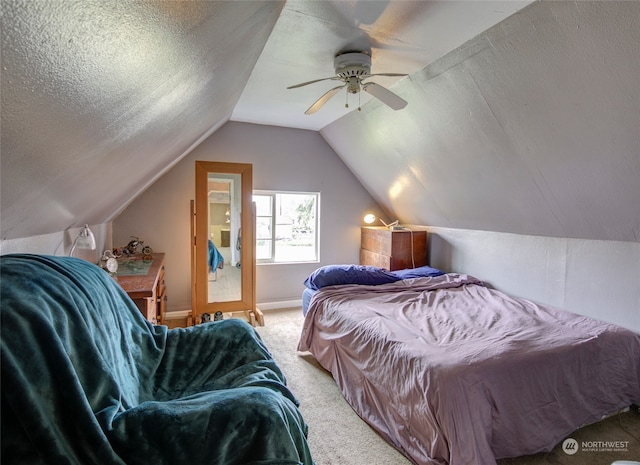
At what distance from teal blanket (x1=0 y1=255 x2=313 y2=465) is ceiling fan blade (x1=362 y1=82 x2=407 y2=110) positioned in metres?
1.81

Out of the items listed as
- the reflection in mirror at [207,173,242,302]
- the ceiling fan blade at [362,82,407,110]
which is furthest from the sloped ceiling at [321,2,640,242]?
the reflection in mirror at [207,173,242,302]

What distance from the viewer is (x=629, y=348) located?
2.16 meters

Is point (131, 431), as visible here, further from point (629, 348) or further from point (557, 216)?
point (557, 216)

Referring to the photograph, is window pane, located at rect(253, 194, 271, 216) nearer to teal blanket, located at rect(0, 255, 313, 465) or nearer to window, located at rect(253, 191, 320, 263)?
window, located at rect(253, 191, 320, 263)

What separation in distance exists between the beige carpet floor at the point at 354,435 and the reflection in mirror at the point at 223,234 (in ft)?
4.60

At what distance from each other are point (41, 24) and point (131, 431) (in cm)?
99

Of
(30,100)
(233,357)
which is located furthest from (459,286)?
(30,100)

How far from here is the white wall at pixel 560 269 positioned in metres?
2.44

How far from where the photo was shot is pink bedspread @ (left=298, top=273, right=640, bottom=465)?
1.64 m

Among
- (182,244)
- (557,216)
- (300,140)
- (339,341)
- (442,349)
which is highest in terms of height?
(300,140)

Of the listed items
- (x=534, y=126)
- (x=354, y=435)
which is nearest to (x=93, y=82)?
(x=354, y=435)

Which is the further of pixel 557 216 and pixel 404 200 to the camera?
pixel 404 200

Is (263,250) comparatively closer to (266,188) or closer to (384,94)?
(266,188)

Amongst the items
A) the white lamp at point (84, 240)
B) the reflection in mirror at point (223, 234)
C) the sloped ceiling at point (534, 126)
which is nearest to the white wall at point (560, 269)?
the sloped ceiling at point (534, 126)
